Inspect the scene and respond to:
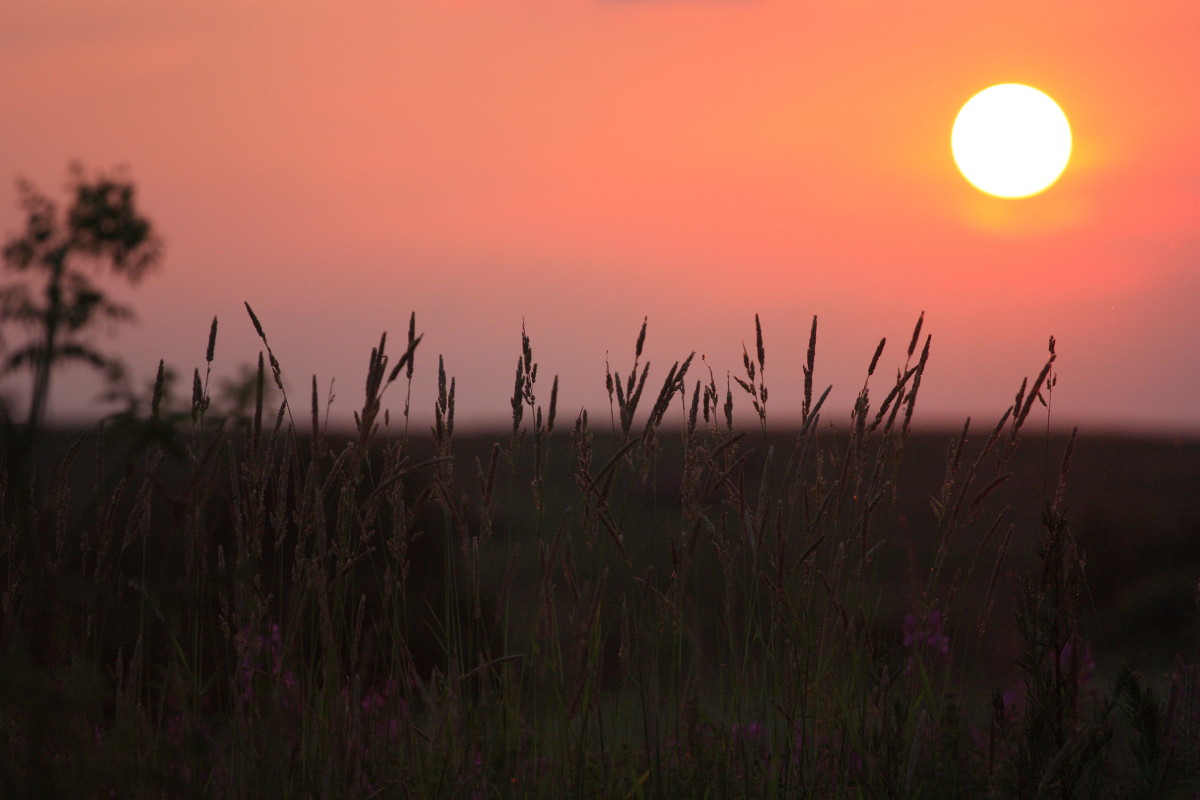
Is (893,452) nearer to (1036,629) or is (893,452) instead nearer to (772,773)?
(1036,629)

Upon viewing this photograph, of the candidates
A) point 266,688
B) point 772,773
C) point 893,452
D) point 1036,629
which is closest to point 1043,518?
point 1036,629

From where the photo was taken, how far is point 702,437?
7.40ft

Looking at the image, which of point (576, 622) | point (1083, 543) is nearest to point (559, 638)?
point (576, 622)

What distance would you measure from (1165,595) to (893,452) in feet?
21.6

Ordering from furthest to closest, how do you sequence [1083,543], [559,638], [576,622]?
[1083,543], [559,638], [576,622]

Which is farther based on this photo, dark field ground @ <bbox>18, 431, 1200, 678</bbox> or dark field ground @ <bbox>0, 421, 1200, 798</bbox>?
Result: dark field ground @ <bbox>18, 431, 1200, 678</bbox>

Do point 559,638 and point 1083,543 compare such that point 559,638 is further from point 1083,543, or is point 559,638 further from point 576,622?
point 1083,543

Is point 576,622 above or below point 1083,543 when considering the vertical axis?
above

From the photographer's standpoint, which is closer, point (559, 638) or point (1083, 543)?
point (559, 638)

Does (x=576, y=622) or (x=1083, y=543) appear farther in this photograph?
(x=1083, y=543)

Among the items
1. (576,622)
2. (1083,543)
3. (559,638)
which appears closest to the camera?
(576,622)

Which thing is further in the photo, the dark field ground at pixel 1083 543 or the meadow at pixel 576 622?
the dark field ground at pixel 1083 543

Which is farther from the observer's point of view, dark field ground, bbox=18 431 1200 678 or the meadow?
dark field ground, bbox=18 431 1200 678

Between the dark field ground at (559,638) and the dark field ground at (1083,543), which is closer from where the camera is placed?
the dark field ground at (559,638)
